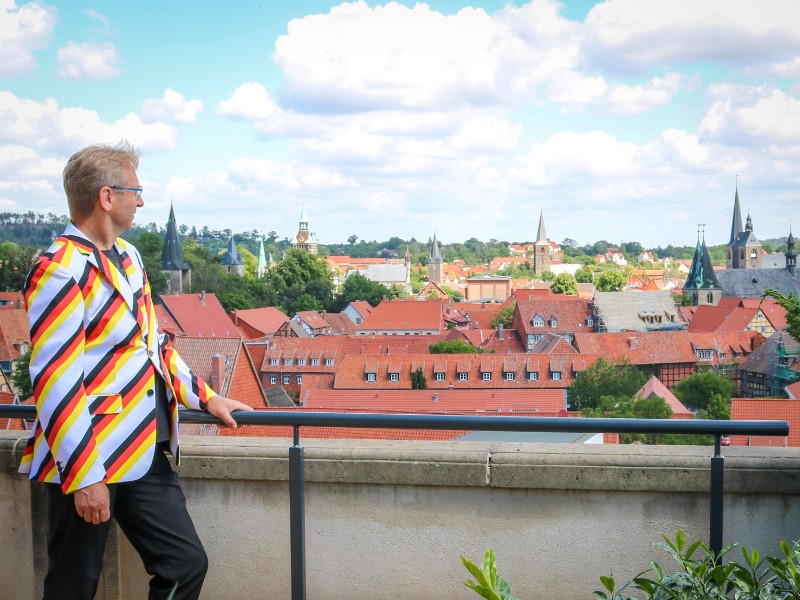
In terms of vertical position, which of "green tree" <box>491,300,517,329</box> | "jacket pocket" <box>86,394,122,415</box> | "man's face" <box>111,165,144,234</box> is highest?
"man's face" <box>111,165,144,234</box>

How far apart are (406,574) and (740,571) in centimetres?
106

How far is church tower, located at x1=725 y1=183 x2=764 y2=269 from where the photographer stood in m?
107

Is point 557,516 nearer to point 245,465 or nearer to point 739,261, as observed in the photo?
point 245,465

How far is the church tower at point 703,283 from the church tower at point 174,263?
48.5 metres

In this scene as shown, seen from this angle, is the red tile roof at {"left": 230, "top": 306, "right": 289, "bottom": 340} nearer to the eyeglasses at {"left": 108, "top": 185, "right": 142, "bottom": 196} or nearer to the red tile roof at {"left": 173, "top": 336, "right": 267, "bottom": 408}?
the red tile roof at {"left": 173, "top": 336, "right": 267, "bottom": 408}

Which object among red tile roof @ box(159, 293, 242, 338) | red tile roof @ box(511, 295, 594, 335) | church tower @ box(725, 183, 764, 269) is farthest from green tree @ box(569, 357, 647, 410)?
church tower @ box(725, 183, 764, 269)

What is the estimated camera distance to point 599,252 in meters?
190

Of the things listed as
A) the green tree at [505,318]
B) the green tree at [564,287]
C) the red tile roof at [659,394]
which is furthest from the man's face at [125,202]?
the green tree at [564,287]

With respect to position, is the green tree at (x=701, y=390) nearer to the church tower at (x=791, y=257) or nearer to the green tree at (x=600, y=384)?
the green tree at (x=600, y=384)

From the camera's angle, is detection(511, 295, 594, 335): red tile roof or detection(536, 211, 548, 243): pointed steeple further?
detection(536, 211, 548, 243): pointed steeple

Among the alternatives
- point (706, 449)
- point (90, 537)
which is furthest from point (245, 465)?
point (706, 449)

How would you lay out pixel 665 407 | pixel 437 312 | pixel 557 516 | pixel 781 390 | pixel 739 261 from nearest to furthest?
pixel 557 516
pixel 665 407
pixel 781 390
pixel 437 312
pixel 739 261

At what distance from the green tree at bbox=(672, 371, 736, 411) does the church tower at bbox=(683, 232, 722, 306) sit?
4547cm

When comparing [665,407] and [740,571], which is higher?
[740,571]
